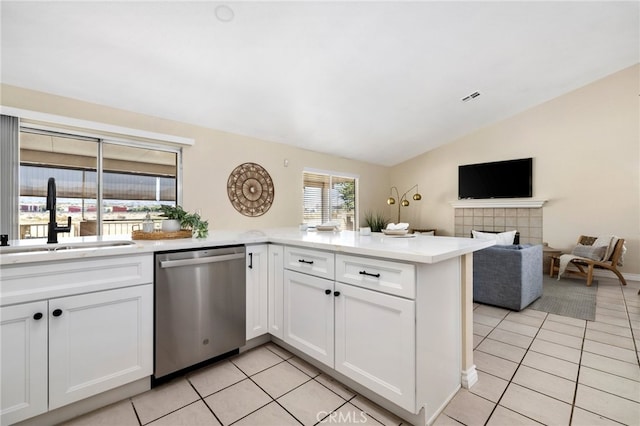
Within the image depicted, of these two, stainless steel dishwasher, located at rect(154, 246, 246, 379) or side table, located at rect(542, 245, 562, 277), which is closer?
stainless steel dishwasher, located at rect(154, 246, 246, 379)

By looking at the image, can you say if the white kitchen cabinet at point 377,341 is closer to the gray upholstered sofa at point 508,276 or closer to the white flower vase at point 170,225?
the white flower vase at point 170,225

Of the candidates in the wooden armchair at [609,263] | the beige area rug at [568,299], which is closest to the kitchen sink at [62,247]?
the beige area rug at [568,299]

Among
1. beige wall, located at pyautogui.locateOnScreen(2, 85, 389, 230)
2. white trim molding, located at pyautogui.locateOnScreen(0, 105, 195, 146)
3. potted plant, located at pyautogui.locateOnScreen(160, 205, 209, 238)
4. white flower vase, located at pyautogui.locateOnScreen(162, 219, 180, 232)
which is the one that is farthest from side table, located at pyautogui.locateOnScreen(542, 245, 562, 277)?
white trim molding, located at pyautogui.locateOnScreen(0, 105, 195, 146)

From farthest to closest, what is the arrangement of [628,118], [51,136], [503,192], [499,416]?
[503,192] → [628,118] → [51,136] → [499,416]

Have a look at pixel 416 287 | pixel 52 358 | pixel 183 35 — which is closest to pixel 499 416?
pixel 416 287

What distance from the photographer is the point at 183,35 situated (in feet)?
7.63

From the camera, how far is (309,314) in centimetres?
189

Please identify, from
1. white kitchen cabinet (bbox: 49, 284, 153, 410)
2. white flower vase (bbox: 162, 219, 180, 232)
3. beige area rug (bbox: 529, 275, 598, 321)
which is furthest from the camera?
beige area rug (bbox: 529, 275, 598, 321)

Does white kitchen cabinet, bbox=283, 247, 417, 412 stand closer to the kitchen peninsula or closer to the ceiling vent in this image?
the kitchen peninsula

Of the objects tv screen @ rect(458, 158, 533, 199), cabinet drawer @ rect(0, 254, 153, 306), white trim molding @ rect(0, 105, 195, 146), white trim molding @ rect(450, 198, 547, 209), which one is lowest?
cabinet drawer @ rect(0, 254, 153, 306)

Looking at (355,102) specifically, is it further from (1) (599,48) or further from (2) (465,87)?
(1) (599,48)

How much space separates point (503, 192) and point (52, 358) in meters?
6.42

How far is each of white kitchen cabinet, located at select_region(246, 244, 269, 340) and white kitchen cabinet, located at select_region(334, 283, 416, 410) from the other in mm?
716

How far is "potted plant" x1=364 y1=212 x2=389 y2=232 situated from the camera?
6300mm
